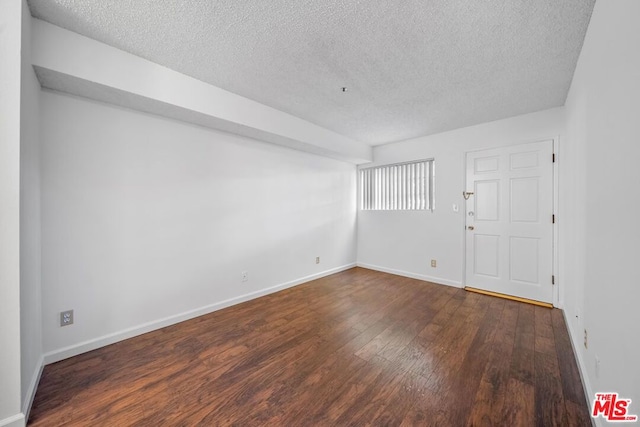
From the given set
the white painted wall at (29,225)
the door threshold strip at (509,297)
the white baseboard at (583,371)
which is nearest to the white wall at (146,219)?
the white painted wall at (29,225)

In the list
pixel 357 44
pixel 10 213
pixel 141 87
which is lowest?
pixel 10 213

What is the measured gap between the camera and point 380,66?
209 centimetres

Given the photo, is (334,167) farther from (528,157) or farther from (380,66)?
(528,157)

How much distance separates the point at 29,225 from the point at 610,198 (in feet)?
11.0

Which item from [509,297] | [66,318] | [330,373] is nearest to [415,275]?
[509,297]

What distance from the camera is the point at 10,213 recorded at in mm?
1273

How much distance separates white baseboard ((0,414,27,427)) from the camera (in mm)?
1245

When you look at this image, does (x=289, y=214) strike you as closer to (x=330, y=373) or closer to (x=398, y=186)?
(x=398, y=186)

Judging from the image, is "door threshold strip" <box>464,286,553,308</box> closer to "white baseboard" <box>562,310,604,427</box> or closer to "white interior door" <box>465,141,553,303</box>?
"white interior door" <box>465,141,553,303</box>

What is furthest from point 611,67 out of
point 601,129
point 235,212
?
point 235,212

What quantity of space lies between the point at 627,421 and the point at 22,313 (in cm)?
294

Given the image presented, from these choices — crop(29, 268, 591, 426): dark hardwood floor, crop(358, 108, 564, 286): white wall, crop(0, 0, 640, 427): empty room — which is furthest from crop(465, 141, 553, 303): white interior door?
crop(29, 268, 591, 426): dark hardwood floor

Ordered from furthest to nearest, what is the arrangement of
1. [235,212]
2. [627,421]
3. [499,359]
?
[235,212] → [499,359] → [627,421]

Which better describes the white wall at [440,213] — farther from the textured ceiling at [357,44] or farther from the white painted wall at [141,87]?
the white painted wall at [141,87]
